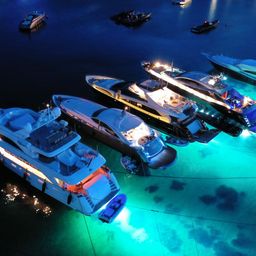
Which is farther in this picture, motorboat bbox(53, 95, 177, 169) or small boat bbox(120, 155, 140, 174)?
motorboat bbox(53, 95, 177, 169)

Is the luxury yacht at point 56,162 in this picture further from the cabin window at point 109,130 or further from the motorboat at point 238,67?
the motorboat at point 238,67

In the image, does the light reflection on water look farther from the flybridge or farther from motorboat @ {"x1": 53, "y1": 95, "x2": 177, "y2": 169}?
the flybridge

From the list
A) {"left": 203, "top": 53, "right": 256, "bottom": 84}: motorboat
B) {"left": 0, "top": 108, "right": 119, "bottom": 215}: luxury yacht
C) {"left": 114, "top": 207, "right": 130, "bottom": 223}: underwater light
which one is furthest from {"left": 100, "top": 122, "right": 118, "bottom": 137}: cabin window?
{"left": 203, "top": 53, "right": 256, "bottom": 84}: motorboat

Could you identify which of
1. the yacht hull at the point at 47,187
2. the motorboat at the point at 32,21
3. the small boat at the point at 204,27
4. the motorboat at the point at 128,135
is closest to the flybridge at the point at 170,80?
the motorboat at the point at 128,135

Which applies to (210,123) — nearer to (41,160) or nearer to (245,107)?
(245,107)

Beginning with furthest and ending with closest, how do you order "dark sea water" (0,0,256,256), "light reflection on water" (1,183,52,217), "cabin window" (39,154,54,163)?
1. "light reflection on water" (1,183,52,217)
2. "cabin window" (39,154,54,163)
3. "dark sea water" (0,0,256,256)

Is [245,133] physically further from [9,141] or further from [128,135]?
[9,141]

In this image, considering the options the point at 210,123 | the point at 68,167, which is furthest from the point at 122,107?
the point at 68,167
